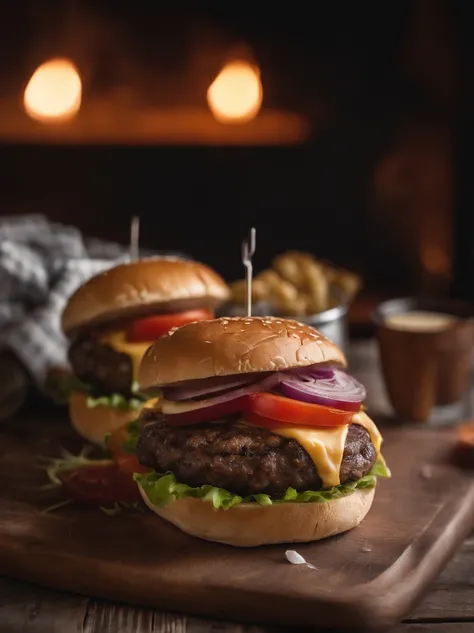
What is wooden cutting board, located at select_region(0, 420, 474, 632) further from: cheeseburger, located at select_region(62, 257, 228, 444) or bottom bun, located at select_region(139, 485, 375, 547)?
cheeseburger, located at select_region(62, 257, 228, 444)

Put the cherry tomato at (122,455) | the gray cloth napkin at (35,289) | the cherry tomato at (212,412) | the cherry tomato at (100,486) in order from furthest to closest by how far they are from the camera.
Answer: the gray cloth napkin at (35,289) → the cherry tomato at (122,455) → the cherry tomato at (100,486) → the cherry tomato at (212,412)

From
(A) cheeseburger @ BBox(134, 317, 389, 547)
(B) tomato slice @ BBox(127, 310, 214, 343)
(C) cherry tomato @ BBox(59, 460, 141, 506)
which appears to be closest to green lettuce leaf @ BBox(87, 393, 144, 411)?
(B) tomato slice @ BBox(127, 310, 214, 343)

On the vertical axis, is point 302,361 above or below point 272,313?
above

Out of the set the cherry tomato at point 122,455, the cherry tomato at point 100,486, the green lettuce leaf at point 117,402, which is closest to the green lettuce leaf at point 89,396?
the green lettuce leaf at point 117,402

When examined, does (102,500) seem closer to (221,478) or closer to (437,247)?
(221,478)

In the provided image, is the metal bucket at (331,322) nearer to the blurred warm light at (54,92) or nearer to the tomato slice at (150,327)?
the tomato slice at (150,327)

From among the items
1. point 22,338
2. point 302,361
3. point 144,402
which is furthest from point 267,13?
point 302,361
